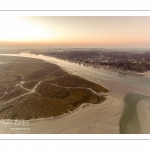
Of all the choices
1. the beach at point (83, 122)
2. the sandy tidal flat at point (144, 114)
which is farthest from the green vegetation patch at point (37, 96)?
the sandy tidal flat at point (144, 114)

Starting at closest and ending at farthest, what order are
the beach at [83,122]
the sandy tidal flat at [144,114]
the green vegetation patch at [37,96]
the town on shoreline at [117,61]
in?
1. the beach at [83,122]
2. the sandy tidal flat at [144,114]
3. the green vegetation patch at [37,96]
4. the town on shoreline at [117,61]

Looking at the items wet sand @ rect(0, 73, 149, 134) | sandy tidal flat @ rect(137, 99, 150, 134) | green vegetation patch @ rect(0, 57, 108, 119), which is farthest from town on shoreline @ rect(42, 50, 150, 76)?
wet sand @ rect(0, 73, 149, 134)

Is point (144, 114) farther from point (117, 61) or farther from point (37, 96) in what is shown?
point (117, 61)

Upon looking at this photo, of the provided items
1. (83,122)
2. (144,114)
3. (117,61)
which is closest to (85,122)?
(83,122)

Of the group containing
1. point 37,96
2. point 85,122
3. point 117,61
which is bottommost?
point 85,122

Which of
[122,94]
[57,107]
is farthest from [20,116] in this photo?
[122,94]

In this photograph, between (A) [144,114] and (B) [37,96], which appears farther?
(B) [37,96]

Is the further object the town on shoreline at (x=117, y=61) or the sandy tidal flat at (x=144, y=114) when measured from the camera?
the town on shoreline at (x=117, y=61)

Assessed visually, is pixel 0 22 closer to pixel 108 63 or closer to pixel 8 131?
pixel 8 131

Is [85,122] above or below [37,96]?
below

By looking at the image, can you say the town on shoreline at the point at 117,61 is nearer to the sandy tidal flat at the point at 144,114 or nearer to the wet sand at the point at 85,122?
the sandy tidal flat at the point at 144,114

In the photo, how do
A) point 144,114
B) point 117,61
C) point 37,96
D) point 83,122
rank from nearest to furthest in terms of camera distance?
point 83,122, point 144,114, point 37,96, point 117,61
